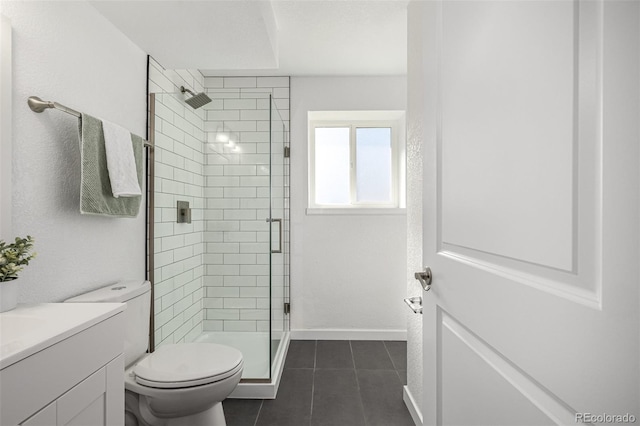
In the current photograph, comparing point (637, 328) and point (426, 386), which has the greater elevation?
point (637, 328)

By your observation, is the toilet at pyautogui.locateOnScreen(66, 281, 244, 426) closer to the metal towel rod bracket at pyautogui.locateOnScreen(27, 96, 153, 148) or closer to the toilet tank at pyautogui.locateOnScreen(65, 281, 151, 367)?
the toilet tank at pyautogui.locateOnScreen(65, 281, 151, 367)

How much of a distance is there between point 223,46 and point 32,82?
105cm

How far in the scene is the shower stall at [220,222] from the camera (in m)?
2.33

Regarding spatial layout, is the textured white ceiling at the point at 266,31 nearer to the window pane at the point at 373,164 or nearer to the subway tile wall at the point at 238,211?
the subway tile wall at the point at 238,211

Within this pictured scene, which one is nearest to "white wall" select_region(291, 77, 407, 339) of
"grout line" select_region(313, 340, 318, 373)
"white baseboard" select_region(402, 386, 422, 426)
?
"grout line" select_region(313, 340, 318, 373)

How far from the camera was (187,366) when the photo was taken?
5.13ft

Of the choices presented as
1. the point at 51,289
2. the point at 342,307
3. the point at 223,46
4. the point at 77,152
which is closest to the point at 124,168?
the point at 77,152

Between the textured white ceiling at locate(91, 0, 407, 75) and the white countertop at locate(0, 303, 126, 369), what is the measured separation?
138cm

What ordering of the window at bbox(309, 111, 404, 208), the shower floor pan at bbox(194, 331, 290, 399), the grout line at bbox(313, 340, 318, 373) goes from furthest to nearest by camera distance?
1. the window at bbox(309, 111, 404, 208)
2. the grout line at bbox(313, 340, 318, 373)
3. the shower floor pan at bbox(194, 331, 290, 399)

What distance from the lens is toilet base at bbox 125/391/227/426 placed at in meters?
1.51

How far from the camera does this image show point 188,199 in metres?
2.41

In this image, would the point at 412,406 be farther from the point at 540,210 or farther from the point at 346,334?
the point at 540,210

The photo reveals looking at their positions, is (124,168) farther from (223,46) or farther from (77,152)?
(223,46)

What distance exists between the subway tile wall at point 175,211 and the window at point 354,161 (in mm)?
1196
